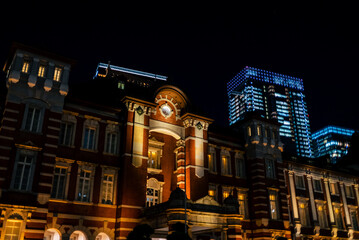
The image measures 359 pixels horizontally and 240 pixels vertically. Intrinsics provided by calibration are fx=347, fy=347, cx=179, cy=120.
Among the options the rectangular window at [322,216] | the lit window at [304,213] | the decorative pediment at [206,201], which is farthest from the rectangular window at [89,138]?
the rectangular window at [322,216]

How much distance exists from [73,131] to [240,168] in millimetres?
17428

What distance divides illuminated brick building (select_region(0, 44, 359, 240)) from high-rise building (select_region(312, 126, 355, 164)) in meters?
136

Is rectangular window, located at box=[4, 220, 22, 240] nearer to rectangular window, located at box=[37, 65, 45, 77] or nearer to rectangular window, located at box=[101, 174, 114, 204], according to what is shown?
rectangular window, located at box=[101, 174, 114, 204]

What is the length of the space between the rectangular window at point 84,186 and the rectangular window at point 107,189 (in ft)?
3.89

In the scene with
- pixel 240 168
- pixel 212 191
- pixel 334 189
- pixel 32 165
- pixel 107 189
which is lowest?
pixel 107 189

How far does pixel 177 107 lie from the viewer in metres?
33.6

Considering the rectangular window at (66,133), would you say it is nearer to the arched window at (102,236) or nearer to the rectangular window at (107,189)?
the rectangular window at (107,189)

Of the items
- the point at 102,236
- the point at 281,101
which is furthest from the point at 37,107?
the point at 281,101

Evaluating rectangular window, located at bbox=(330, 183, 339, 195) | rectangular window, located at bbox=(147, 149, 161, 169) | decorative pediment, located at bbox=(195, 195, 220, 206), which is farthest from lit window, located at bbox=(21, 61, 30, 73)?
rectangular window, located at bbox=(330, 183, 339, 195)

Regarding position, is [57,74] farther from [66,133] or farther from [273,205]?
[273,205]

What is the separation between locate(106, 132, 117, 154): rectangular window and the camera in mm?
29048

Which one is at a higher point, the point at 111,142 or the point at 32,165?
the point at 111,142

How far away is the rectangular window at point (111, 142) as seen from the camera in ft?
95.3

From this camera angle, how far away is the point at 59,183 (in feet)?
85.3
